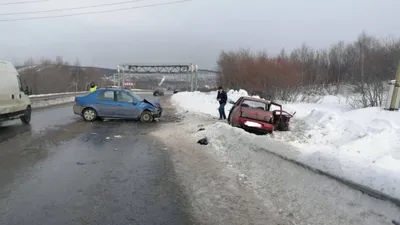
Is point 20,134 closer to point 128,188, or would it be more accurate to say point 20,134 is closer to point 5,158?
point 5,158

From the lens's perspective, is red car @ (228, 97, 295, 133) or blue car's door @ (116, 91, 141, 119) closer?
red car @ (228, 97, 295, 133)

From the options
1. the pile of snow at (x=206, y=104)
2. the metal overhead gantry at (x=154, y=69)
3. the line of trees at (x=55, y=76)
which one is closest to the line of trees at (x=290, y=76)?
the pile of snow at (x=206, y=104)

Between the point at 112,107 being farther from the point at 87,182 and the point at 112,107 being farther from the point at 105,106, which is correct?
the point at 87,182

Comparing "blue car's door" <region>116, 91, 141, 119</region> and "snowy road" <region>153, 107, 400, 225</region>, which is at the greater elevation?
"snowy road" <region>153, 107, 400, 225</region>

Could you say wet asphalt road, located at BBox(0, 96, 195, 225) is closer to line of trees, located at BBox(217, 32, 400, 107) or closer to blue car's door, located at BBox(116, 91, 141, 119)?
blue car's door, located at BBox(116, 91, 141, 119)

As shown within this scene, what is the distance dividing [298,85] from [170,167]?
27.6m

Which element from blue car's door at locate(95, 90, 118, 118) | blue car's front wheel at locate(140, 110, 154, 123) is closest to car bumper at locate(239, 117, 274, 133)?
blue car's front wheel at locate(140, 110, 154, 123)

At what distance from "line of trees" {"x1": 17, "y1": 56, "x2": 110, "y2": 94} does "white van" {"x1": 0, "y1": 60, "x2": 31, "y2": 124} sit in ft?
245

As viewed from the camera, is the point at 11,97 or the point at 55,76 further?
the point at 55,76

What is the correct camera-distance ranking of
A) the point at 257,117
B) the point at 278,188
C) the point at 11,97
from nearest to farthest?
the point at 278,188 < the point at 257,117 < the point at 11,97

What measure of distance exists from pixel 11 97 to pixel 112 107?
14.7 feet

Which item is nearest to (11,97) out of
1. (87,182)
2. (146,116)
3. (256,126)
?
(146,116)

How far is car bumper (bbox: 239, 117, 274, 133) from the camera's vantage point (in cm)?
1366

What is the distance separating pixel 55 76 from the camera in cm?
10081
